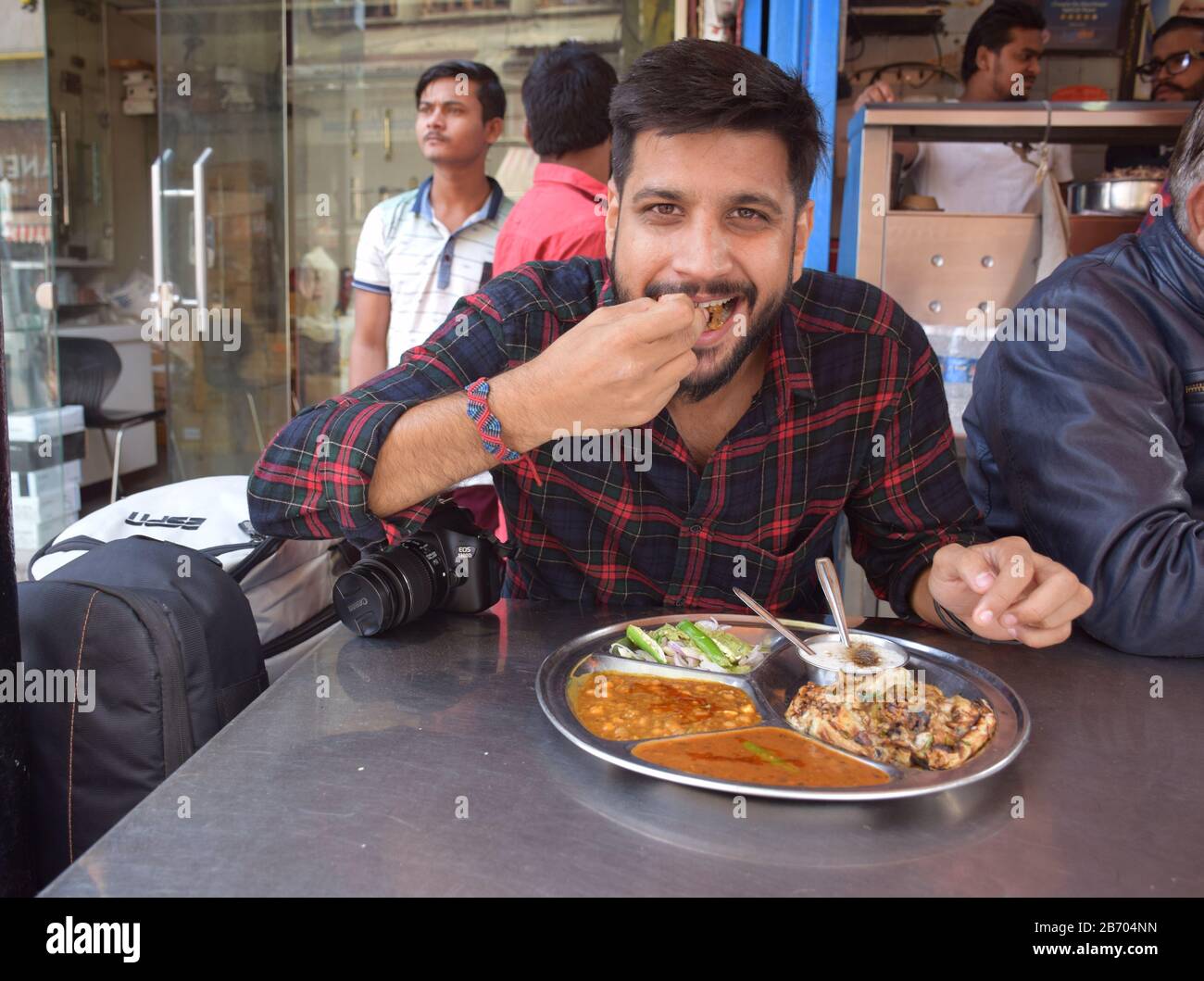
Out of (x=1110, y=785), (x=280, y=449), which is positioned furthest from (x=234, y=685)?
(x=1110, y=785)

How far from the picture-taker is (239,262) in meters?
5.68

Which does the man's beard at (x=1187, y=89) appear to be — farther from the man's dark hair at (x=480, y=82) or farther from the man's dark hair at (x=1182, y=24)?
the man's dark hair at (x=480, y=82)

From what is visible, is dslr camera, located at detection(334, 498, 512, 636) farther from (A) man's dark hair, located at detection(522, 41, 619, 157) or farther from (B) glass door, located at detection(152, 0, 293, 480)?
(B) glass door, located at detection(152, 0, 293, 480)

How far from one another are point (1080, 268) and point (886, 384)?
468mm

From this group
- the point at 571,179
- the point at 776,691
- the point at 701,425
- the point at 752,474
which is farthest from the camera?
the point at 571,179

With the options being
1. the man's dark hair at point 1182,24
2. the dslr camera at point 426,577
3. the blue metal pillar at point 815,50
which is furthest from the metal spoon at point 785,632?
the man's dark hair at point 1182,24

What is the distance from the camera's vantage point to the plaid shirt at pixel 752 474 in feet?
6.42

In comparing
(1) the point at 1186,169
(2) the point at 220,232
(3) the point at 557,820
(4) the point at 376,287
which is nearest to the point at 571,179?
(4) the point at 376,287

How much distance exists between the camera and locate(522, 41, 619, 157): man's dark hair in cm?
344

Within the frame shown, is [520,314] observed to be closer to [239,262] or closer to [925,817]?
[925,817]

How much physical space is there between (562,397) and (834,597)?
56 centimetres

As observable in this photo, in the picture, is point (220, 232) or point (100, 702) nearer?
point (100, 702)

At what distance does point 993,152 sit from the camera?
4.06 metres

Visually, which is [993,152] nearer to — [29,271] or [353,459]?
[353,459]
